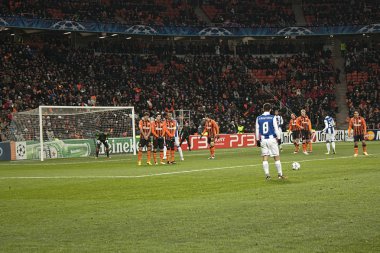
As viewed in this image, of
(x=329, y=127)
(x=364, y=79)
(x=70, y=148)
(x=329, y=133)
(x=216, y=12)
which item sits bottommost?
(x=70, y=148)

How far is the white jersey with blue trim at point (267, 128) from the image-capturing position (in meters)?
→ 19.9

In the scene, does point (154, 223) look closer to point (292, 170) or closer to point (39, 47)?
point (292, 170)

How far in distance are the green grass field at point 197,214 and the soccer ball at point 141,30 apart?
38.4 metres

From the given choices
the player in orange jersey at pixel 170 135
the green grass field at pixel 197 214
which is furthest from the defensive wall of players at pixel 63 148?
the green grass field at pixel 197 214

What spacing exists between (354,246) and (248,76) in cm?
5478

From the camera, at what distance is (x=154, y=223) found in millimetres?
11945

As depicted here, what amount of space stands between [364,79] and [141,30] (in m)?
21.5

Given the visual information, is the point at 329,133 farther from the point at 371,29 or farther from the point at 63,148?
the point at 371,29

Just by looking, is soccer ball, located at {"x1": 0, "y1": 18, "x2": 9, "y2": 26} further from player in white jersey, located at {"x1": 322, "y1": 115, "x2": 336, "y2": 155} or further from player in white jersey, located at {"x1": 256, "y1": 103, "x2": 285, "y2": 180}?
player in white jersey, located at {"x1": 256, "y1": 103, "x2": 285, "y2": 180}

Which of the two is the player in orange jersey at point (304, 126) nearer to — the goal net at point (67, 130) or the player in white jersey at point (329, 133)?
the player in white jersey at point (329, 133)

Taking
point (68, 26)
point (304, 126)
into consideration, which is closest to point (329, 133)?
point (304, 126)

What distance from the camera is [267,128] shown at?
19969 millimetres

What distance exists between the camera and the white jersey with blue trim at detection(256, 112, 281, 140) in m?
19.9

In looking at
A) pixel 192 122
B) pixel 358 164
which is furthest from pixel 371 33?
pixel 358 164
